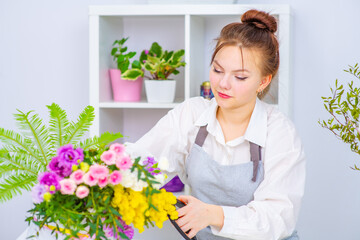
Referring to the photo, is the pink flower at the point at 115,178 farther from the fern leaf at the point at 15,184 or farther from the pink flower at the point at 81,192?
the fern leaf at the point at 15,184

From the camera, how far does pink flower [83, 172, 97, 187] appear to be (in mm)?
917

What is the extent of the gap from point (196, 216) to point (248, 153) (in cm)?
43

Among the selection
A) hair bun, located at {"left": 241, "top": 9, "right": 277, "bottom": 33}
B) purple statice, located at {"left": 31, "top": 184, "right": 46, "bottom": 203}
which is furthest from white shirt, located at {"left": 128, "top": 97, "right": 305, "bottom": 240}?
purple statice, located at {"left": 31, "top": 184, "right": 46, "bottom": 203}

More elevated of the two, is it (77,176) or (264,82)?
(264,82)

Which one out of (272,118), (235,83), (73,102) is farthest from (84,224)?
(73,102)

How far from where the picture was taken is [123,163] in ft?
3.07

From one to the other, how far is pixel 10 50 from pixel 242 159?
1451 millimetres

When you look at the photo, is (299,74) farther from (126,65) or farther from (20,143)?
(20,143)

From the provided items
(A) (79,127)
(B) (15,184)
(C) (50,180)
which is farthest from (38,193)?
(A) (79,127)

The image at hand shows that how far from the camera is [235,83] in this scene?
1.50 metres

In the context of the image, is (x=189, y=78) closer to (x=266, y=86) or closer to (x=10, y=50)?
(x=266, y=86)

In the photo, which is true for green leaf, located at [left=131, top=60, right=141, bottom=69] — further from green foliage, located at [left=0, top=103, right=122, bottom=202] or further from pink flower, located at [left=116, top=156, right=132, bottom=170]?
pink flower, located at [left=116, top=156, right=132, bottom=170]

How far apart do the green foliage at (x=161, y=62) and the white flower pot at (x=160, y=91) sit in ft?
0.11

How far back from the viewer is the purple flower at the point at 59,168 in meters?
0.95
